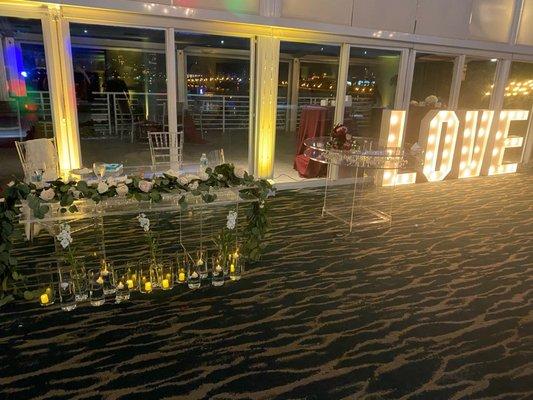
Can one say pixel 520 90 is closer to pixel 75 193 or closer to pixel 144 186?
pixel 144 186

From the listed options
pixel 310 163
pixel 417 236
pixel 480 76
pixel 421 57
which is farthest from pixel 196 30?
pixel 480 76

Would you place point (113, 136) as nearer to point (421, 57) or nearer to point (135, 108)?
point (135, 108)

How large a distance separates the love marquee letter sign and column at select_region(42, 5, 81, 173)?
4.14 meters

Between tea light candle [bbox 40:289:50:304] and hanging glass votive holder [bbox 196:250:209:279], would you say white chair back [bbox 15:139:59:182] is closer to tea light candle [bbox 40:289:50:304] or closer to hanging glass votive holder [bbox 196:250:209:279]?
tea light candle [bbox 40:289:50:304]

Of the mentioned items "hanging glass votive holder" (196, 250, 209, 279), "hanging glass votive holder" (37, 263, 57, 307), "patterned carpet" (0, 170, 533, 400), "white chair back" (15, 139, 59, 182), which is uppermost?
"white chair back" (15, 139, 59, 182)

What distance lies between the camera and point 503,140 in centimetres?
700

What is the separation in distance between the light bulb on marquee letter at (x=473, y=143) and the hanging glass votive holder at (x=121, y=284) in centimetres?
560

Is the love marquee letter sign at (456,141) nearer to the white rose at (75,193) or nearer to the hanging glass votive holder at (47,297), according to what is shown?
the white rose at (75,193)

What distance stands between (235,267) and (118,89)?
827cm

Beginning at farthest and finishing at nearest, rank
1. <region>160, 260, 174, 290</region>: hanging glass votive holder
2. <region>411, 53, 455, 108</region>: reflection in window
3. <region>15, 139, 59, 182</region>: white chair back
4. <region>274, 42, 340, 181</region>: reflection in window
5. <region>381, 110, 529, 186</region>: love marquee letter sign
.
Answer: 1. <region>274, 42, 340, 181</region>: reflection in window
2. <region>411, 53, 455, 108</region>: reflection in window
3. <region>381, 110, 529, 186</region>: love marquee letter sign
4. <region>15, 139, 59, 182</region>: white chair back
5. <region>160, 260, 174, 290</region>: hanging glass votive holder

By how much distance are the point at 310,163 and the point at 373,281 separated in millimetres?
3227

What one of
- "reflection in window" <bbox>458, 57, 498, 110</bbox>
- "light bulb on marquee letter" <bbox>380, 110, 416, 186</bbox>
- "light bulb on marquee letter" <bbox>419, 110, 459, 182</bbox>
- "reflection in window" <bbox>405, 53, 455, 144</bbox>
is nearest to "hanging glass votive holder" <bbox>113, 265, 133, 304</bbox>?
"light bulb on marquee letter" <bbox>380, 110, 416, 186</bbox>

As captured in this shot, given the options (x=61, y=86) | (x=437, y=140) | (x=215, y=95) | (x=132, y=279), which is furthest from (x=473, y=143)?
(x=215, y=95)

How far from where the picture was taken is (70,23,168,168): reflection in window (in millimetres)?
8711
